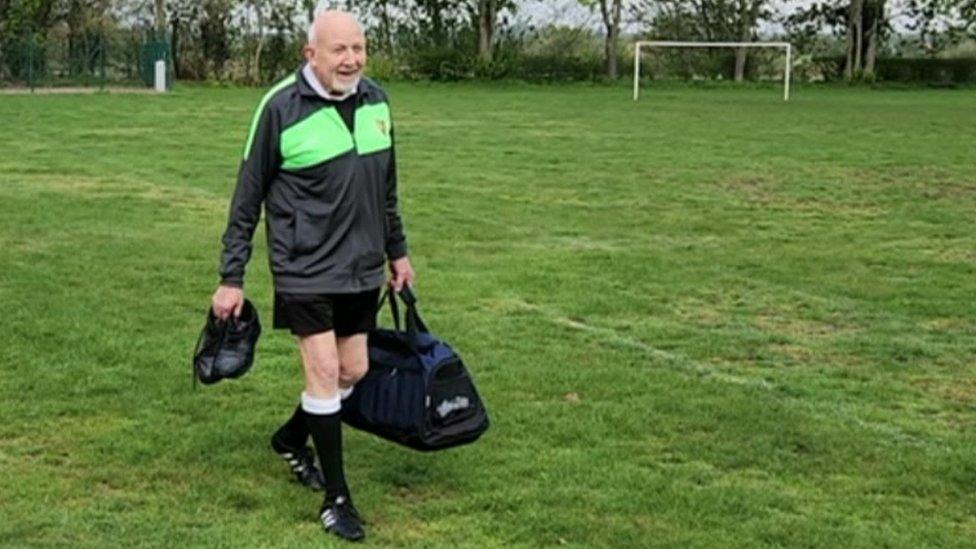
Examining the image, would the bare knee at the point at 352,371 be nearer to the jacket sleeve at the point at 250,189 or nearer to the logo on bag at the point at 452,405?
the logo on bag at the point at 452,405

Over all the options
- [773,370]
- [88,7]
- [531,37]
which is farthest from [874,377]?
[531,37]

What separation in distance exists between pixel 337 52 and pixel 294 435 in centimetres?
165

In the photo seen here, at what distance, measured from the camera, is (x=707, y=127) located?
27641 mm

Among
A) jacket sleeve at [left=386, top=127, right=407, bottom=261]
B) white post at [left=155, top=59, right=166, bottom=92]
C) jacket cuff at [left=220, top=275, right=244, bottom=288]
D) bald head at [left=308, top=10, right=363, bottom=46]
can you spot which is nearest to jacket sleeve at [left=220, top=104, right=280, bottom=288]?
jacket cuff at [left=220, top=275, right=244, bottom=288]

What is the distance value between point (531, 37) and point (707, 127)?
2642 cm

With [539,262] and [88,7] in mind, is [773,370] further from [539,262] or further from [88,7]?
[88,7]

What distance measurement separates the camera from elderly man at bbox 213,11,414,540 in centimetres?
516

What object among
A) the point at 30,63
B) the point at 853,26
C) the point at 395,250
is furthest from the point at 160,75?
the point at 395,250

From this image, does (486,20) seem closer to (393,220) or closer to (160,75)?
(160,75)

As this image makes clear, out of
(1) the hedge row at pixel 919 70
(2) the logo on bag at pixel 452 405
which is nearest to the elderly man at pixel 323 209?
(2) the logo on bag at pixel 452 405

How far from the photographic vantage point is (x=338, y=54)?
200 inches

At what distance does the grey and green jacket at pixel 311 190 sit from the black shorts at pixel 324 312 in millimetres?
38

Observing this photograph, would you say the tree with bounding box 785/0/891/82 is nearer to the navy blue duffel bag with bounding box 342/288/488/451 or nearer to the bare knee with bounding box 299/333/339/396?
the navy blue duffel bag with bounding box 342/288/488/451

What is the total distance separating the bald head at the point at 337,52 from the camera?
507 centimetres
